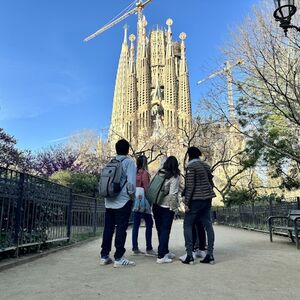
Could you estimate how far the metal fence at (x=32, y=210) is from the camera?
19.7 ft

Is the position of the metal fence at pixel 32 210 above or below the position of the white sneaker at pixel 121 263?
above

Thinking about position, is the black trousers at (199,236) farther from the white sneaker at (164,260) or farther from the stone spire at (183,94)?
the stone spire at (183,94)

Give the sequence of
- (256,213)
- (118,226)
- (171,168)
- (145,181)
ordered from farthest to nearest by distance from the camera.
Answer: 1. (256,213)
2. (145,181)
3. (171,168)
4. (118,226)

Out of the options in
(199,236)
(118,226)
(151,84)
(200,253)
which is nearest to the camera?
(118,226)

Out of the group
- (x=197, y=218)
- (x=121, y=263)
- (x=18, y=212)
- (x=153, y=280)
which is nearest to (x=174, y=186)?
(x=197, y=218)

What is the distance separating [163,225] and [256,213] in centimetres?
1066

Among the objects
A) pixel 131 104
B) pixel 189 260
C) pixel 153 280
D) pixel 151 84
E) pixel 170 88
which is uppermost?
pixel 151 84

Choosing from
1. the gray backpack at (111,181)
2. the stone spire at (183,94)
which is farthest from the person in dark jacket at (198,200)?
the stone spire at (183,94)

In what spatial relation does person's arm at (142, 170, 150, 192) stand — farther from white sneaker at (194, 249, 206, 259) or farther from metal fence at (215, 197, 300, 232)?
metal fence at (215, 197, 300, 232)

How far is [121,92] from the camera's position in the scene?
319 feet

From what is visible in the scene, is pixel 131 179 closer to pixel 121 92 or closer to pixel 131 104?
pixel 131 104

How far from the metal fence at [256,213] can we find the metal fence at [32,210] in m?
6.91

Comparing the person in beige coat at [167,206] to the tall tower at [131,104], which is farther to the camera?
the tall tower at [131,104]

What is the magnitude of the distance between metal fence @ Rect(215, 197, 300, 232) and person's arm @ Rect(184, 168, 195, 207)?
6.55 m
